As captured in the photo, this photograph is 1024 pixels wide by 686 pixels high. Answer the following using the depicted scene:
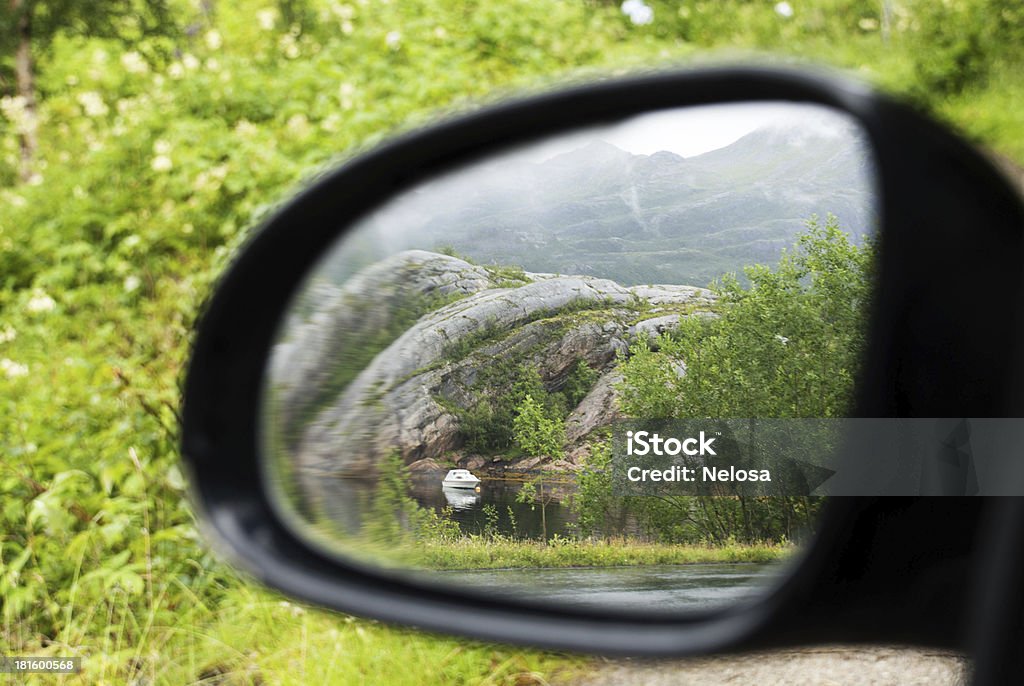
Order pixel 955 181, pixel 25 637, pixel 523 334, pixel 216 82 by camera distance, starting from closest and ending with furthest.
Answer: pixel 955 181, pixel 523 334, pixel 25 637, pixel 216 82

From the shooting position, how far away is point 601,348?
0.92 m

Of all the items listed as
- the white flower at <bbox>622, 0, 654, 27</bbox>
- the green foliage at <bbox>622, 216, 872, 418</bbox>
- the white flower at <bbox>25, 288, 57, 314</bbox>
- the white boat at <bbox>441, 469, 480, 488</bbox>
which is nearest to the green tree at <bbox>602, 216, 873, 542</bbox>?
the green foliage at <bbox>622, 216, 872, 418</bbox>

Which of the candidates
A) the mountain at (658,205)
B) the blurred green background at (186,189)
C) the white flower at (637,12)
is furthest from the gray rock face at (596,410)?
the white flower at (637,12)

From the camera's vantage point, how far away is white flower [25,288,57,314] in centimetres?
489

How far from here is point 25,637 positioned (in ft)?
A: 9.62

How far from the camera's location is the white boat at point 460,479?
1035 mm

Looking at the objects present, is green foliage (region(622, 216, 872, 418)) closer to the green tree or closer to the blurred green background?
the green tree

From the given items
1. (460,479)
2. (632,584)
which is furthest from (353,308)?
(632,584)

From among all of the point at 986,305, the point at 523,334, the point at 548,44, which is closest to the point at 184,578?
the point at 523,334

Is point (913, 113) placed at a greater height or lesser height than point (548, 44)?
lesser

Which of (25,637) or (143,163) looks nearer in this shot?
(25,637)

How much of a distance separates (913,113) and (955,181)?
0.22 ft

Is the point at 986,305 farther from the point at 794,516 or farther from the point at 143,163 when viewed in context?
the point at 143,163

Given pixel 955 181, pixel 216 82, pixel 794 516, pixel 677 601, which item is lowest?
pixel 677 601
